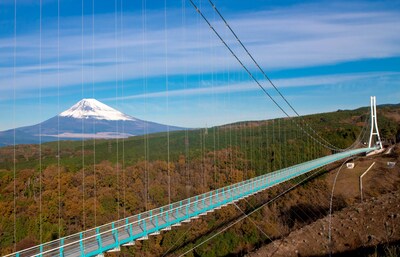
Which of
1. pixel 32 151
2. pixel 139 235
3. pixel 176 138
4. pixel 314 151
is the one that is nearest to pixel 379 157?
pixel 314 151

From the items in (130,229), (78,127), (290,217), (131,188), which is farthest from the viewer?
(78,127)

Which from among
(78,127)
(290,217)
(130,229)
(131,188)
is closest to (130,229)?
(130,229)

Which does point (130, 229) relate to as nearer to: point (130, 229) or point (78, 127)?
point (130, 229)

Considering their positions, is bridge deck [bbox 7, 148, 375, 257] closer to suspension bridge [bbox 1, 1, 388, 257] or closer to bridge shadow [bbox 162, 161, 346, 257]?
suspension bridge [bbox 1, 1, 388, 257]

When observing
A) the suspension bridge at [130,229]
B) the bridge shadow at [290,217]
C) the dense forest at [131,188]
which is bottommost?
the bridge shadow at [290,217]

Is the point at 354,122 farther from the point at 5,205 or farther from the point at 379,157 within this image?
the point at 5,205

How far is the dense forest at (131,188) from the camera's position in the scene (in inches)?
1072

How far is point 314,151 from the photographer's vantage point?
56.6 metres

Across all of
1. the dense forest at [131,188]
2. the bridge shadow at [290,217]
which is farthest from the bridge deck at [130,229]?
the bridge shadow at [290,217]

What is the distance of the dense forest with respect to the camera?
27234mm

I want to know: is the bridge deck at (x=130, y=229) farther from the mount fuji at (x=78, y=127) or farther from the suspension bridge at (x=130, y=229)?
the mount fuji at (x=78, y=127)

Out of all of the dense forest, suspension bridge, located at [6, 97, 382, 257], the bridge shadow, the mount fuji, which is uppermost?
the mount fuji

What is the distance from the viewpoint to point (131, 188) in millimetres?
33719

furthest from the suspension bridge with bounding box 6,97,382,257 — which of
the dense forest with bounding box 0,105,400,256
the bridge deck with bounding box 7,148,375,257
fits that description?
the dense forest with bounding box 0,105,400,256
